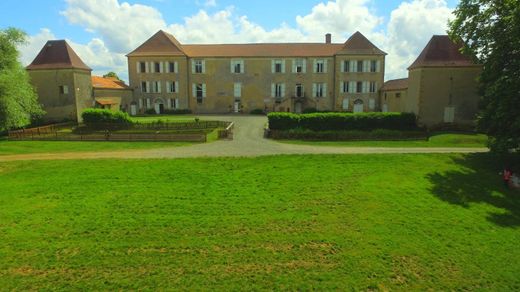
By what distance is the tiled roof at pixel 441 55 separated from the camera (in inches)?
1291

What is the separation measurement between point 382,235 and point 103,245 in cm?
852

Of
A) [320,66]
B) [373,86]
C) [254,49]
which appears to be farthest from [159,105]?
[373,86]

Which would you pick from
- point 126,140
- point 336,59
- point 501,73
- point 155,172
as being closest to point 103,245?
point 155,172

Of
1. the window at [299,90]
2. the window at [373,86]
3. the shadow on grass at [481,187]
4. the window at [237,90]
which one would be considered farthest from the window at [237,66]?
the shadow on grass at [481,187]

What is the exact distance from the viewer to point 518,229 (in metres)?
12.3

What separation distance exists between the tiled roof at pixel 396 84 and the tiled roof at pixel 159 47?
28.5 meters

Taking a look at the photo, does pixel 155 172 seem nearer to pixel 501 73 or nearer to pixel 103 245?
pixel 103 245

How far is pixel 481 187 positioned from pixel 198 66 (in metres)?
42.0

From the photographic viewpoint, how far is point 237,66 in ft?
168

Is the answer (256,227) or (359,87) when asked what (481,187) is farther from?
(359,87)

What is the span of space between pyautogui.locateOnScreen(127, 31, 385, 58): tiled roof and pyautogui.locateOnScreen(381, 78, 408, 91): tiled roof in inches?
180

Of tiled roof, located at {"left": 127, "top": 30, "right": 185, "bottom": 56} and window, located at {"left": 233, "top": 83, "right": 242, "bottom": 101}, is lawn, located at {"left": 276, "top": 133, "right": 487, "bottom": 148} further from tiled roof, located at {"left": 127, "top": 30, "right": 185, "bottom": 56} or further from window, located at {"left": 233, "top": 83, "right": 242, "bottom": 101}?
tiled roof, located at {"left": 127, "top": 30, "right": 185, "bottom": 56}

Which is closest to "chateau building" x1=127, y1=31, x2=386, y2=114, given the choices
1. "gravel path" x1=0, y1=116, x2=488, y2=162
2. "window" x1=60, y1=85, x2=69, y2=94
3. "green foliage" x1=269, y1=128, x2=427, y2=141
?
"window" x1=60, y1=85, x2=69, y2=94

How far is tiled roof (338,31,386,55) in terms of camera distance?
48.8 metres
